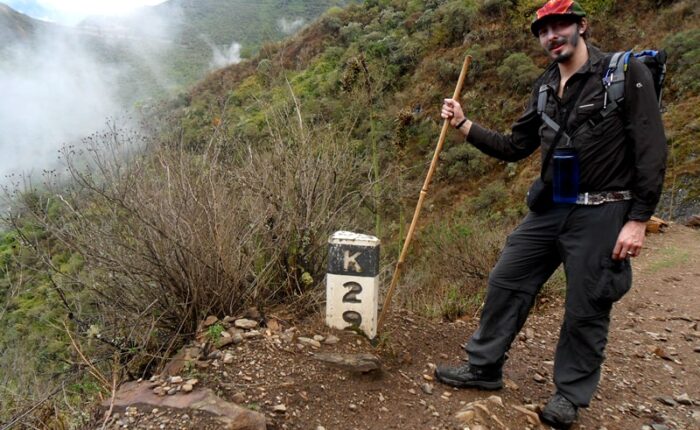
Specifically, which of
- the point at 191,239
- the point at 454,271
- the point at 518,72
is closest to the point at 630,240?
the point at 191,239

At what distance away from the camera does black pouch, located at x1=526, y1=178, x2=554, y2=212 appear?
2.58 metres

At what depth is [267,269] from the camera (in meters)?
3.69

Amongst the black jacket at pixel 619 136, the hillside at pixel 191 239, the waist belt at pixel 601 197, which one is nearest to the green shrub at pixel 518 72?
the hillside at pixel 191 239

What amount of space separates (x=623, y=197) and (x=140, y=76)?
7359 centimetres

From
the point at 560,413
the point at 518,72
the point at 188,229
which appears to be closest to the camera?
the point at 560,413

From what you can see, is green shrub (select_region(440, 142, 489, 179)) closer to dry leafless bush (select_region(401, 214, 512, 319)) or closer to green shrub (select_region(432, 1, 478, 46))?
green shrub (select_region(432, 1, 478, 46))

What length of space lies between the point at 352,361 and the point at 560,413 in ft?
3.67

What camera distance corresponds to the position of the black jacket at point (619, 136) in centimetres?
222

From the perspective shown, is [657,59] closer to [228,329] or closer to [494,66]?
[228,329]

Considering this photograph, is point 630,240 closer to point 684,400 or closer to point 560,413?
point 560,413

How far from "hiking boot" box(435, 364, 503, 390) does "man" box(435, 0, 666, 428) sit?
44mm

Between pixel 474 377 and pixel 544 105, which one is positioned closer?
pixel 544 105

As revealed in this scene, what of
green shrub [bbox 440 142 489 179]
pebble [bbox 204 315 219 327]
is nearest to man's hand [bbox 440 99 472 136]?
pebble [bbox 204 315 219 327]

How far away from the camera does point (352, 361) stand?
8.89ft
